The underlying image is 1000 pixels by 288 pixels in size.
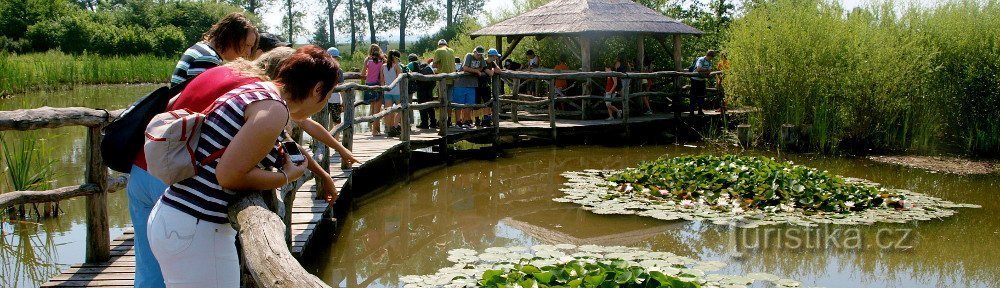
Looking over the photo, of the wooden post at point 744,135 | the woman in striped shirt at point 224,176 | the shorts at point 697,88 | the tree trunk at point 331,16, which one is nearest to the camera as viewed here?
the woman in striped shirt at point 224,176

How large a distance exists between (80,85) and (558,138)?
638 inches

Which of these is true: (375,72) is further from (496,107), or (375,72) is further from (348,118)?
(348,118)

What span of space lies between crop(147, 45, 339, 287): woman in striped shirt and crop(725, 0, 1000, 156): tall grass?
1166 centimetres

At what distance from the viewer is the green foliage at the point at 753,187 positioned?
864cm

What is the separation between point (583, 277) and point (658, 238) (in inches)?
110

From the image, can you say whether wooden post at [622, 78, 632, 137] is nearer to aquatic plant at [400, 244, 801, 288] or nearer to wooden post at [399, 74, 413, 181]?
wooden post at [399, 74, 413, 181]

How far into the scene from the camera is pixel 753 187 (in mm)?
8859

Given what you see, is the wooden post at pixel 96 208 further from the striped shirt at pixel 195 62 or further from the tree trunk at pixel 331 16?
the tree trunk at pixel 331 16

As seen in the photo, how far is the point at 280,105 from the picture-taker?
245 centimetres

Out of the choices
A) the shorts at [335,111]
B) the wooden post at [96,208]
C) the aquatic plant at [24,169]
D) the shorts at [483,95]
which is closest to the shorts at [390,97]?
the shorts at [335,111]

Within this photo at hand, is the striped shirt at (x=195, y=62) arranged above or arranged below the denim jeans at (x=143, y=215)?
above

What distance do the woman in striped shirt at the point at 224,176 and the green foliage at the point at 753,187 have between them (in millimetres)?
6595

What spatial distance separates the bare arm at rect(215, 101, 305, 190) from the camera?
242cm

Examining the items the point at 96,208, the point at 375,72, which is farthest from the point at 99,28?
the point at 96,208
